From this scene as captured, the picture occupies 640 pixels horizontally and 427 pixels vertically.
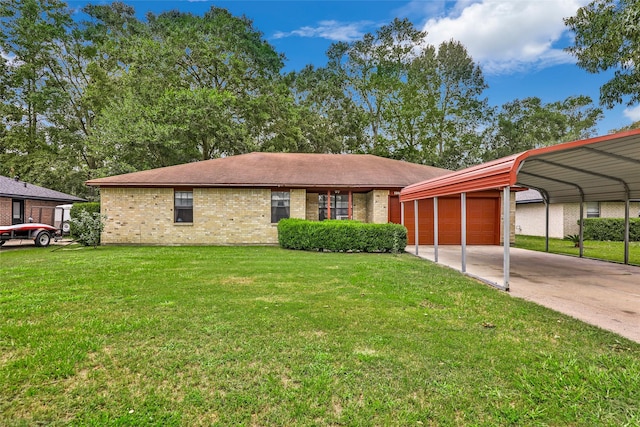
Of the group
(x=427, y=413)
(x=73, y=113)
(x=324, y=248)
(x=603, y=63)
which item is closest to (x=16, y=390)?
(x=427, y=413)

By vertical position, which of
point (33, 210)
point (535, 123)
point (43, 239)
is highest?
point (535, 123)

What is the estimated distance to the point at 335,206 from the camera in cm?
1587

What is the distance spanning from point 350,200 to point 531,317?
1094 centimetres

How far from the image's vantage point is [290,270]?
26.0ft

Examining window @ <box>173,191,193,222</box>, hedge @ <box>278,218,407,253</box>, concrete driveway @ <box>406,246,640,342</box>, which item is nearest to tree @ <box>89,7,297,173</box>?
window @ <box>173,191,193,222</box>

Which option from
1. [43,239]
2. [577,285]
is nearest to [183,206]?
[43,239]

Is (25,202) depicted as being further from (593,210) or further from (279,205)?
(593,210)

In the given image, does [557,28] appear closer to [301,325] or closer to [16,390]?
[301,325]

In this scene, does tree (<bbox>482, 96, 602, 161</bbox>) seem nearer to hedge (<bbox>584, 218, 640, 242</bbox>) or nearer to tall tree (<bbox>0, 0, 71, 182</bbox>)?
hedge (<bbox>584, 218, 640, 242</bbox>)

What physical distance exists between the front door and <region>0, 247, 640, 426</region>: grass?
54.9 feet

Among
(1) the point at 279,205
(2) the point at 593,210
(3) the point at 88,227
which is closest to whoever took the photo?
(3) the point at 88,227

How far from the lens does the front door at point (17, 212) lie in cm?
1768

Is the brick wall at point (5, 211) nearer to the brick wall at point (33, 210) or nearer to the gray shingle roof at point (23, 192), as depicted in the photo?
the brick wall at point (33, 210)

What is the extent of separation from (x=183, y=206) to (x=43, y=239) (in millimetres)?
6040
